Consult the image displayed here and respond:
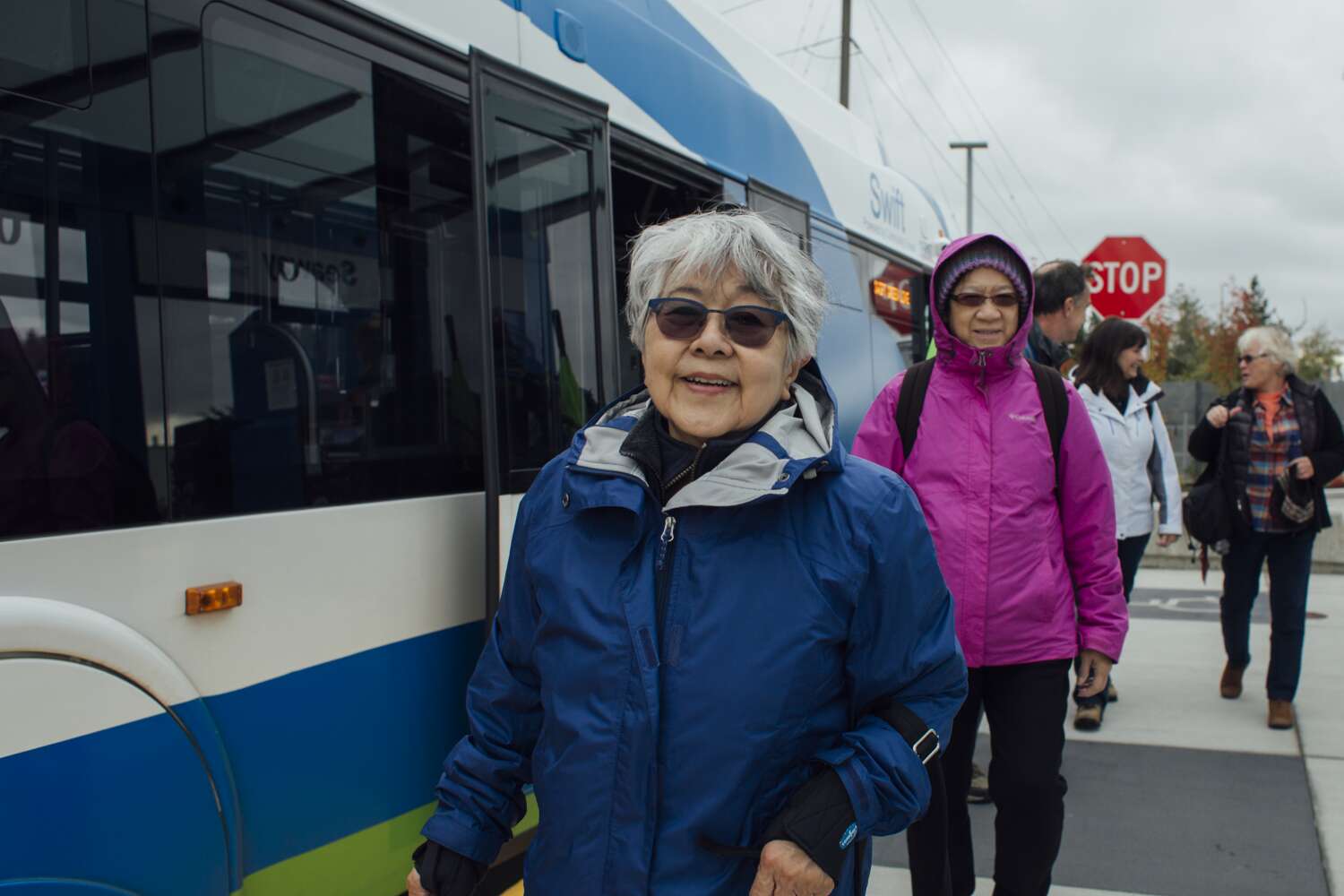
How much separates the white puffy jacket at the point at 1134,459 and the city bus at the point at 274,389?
2.65 meters

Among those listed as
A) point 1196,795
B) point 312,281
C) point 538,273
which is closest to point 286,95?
point 312,281

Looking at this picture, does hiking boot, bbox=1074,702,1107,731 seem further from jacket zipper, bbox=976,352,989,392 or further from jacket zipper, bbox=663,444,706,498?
jacket zipper, bbox=663,444,706,498

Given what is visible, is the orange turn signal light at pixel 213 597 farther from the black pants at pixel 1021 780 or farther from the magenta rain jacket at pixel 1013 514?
the black pants at pixel 1021 780

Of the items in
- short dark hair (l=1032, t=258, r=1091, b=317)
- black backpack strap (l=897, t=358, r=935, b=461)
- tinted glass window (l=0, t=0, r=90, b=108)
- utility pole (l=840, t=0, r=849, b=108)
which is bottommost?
black backpack strap (l=897, t=358, r=935, b=461)

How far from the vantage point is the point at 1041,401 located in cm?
303

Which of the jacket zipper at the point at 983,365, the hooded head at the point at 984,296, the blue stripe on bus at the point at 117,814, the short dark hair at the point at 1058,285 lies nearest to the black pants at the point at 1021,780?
the jacket zipper at the point at 983,365

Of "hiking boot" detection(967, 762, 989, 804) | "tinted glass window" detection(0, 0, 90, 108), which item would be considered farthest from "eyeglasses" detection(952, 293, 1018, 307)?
"hiking boot" detection(967, 762, 989, 804)

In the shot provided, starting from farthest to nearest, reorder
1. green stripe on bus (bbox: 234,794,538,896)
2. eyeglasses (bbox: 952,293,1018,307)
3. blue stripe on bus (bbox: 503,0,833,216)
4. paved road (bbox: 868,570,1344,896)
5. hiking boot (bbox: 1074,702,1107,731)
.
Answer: hiking boot (bbox: 1074,702,1107,731) < paved road (bbox: 868,570,1344,896) < blue stripe on bus (bbox: 503,0,833,216) < eyeglasses (bbox: 952,293,1018,307) < green stripe on bus (bbox: 234,794,538,896)

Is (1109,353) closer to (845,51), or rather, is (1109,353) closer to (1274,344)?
(1274,344)

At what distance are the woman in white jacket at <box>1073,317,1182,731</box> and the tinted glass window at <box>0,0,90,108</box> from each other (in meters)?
4.39

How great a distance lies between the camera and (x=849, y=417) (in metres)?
6.22

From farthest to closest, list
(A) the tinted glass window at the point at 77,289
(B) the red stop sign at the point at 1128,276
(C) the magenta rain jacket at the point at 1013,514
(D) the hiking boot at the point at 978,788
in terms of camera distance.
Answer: (B) the red stop sign at the point at 1128,276 < (D) the hiking boot at the point at 978,788 < (C) the magenta rain jacket at the point at 1013,514 < (A) the tinted glass window at the point at 77,289

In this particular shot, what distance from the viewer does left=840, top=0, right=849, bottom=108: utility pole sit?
2153cm

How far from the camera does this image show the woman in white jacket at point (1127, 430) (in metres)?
5.38
